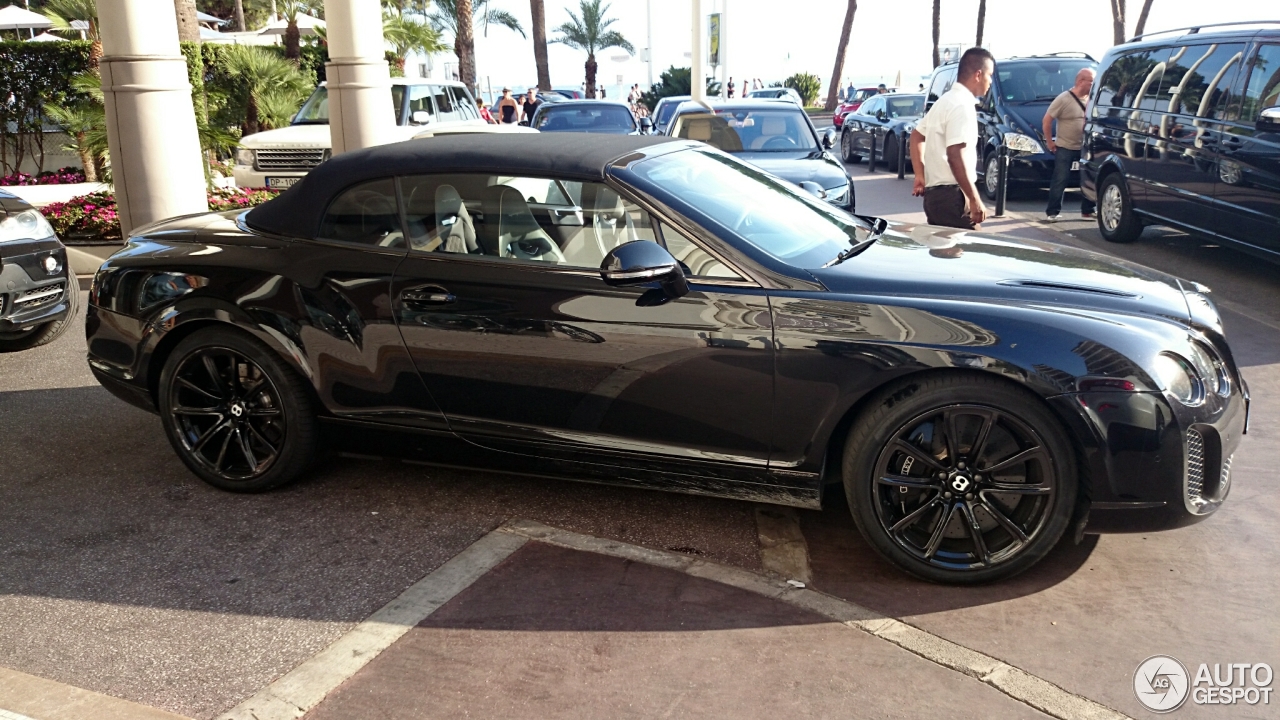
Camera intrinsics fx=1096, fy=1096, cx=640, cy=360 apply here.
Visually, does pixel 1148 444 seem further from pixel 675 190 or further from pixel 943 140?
pixel 943 140

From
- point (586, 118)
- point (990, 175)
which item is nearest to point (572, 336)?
point (990, 175)

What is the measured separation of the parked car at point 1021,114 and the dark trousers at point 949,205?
6600mm

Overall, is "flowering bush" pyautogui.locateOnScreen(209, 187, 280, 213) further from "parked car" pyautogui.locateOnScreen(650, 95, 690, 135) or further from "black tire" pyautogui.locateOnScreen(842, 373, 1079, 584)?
"black tire" pyautogui.locateOnScreen(842, 373, 1079, 584)

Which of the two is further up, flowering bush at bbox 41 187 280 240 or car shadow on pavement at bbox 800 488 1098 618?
flowering bush at bbox 41 187 280 240

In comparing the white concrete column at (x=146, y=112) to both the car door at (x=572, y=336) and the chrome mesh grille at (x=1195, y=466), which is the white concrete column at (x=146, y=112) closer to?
the car door at (x=572, y=336)

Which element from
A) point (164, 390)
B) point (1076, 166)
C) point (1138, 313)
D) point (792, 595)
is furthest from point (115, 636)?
point (1076, 166)

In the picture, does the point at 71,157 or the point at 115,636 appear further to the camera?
the point at 71,157

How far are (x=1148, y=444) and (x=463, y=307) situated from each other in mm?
2417

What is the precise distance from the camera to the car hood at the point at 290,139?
45.2ft

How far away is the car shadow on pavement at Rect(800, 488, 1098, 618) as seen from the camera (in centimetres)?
366

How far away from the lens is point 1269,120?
305 inches

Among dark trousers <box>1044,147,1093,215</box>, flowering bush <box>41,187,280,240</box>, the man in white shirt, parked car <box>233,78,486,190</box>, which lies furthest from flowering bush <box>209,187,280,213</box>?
dark trousers <box>1044,147,1093,215</box>

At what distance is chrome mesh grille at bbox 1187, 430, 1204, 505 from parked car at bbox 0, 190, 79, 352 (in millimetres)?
6316

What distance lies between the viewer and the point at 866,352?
143 inches
